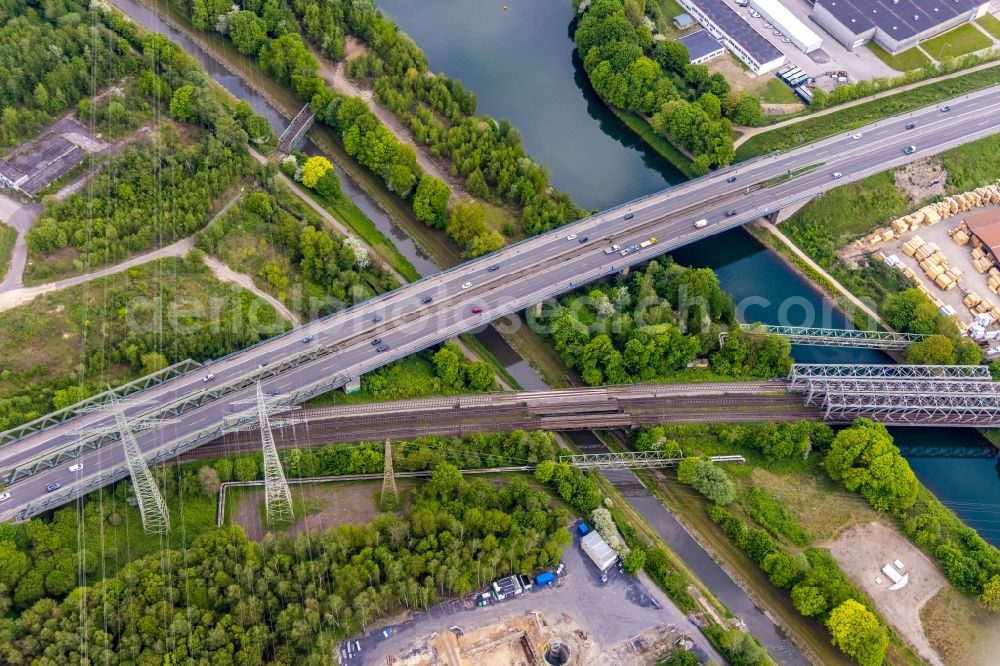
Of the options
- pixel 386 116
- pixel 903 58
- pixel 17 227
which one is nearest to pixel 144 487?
pixel 17 227

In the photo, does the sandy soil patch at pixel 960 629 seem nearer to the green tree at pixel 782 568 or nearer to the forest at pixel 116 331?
the green tree at pixel 782 568

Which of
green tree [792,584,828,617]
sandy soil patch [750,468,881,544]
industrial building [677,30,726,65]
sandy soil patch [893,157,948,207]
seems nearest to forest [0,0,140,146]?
industrial building [677,30,726,65]

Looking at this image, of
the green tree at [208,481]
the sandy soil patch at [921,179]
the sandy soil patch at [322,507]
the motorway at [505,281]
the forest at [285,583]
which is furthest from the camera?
the sandy soil patch at [921,179]

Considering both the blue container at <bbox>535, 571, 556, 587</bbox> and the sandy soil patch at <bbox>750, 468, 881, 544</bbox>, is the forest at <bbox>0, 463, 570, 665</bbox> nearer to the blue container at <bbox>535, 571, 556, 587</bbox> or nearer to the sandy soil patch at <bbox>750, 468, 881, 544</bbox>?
the blue container at <bbox>535, 571, 556, 587</bbox>

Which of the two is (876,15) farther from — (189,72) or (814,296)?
(189,72)

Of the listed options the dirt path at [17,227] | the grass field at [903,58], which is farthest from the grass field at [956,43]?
the dirt path at [17,227]

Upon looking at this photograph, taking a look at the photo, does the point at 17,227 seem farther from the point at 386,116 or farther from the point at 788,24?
the point at 788,24
